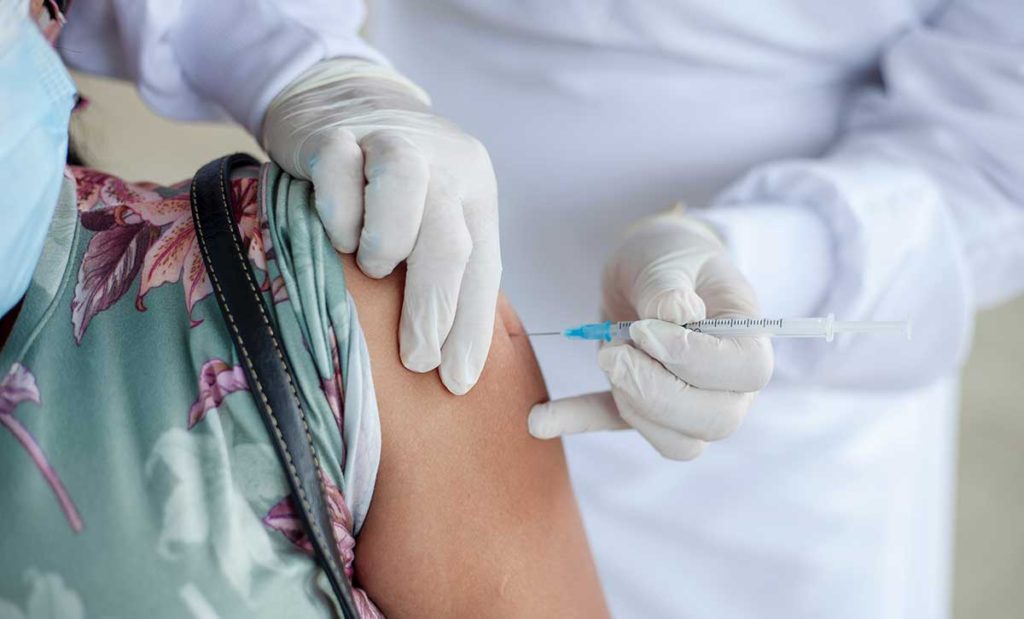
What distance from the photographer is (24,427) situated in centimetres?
73

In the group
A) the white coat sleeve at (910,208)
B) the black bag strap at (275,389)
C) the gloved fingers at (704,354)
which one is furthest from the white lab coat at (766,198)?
the black bag strap at (275,389)

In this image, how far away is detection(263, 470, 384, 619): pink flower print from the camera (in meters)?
0.76

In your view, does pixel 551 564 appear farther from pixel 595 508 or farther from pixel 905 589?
pixel 905 589

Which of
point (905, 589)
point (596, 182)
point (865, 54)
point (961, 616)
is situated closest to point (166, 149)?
point (596, 182)

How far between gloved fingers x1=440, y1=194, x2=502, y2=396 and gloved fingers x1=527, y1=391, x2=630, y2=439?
3.4 inches

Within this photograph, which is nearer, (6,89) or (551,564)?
(6,89)

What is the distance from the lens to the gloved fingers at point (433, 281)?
840 mm

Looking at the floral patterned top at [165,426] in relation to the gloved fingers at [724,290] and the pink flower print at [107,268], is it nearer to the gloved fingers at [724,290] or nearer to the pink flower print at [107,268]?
the pink flower print at [107,268]

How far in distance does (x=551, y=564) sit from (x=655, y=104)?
0.78 m

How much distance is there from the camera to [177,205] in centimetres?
89

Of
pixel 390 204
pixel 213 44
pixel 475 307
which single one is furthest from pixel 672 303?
pixel 213 44

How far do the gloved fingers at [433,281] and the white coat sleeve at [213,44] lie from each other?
15.0 inches

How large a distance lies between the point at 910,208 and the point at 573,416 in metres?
0.66

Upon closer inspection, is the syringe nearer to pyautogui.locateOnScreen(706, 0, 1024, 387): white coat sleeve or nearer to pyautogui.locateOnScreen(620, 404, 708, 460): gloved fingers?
pyautogui.locateOnScreen(620, 404, 708, 460): gloved fingers
